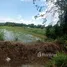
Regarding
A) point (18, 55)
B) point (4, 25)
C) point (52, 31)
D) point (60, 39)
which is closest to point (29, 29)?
point (4, 25)

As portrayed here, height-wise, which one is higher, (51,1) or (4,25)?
(51,1)

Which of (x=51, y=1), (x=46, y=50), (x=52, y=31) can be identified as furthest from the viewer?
(x=52, y=31)

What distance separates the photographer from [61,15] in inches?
657

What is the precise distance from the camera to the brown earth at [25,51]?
13.2 meters

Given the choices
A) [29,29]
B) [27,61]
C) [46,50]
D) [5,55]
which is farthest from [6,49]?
[29,29]

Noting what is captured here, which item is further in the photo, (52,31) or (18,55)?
(52,31)

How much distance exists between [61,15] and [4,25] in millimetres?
13553

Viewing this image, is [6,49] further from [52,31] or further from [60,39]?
[52,31]

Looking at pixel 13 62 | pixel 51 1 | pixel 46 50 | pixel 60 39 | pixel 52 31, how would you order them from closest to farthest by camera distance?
pixel 13 62, pixel 46 50, pixel 60 39, pixel 51 1, pixel 52 31

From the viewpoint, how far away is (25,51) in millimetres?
13672

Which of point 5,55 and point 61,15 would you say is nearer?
point 5,55

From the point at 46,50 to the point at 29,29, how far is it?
12.8 metres

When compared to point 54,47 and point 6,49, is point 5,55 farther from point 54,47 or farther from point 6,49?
point 54,47

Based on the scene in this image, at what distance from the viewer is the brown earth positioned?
13164 mm
